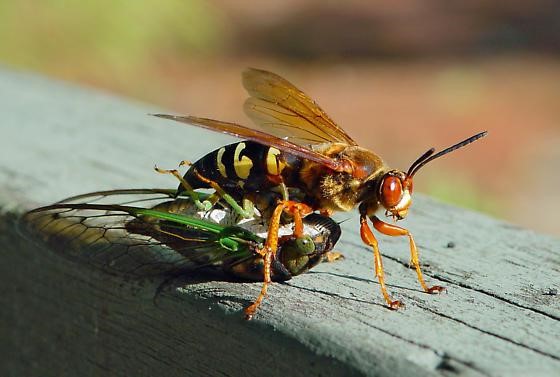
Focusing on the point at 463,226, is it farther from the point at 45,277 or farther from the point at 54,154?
the point at 54,154

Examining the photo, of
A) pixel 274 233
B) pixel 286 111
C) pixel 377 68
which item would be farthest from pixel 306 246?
pixel 377 68

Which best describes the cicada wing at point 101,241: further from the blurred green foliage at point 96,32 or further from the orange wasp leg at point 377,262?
the blurred green foliage at point 96,32

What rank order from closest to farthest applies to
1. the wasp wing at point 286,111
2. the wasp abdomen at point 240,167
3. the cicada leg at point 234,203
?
the cicada leg at point 234,203
the wasp abdomen at point 240,167
the wasp wing at point 286,111

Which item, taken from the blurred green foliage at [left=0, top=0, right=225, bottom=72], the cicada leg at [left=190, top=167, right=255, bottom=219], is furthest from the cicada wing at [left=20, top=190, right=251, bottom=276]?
→ the blurred green foliage at [left=0, top=0, right=225, bottom=72]

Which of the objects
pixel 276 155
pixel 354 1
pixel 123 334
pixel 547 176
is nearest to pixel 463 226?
pixel 276 155

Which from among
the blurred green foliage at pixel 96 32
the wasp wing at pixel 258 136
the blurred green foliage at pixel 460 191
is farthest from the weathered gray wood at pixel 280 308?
the blurred green foliage at pixel 96 32

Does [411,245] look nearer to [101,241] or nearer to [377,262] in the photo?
[377,262]

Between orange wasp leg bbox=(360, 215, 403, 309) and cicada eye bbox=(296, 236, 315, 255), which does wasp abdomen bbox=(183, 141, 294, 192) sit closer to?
orange wasp leg bbox=(360, 215, 403, 309)
